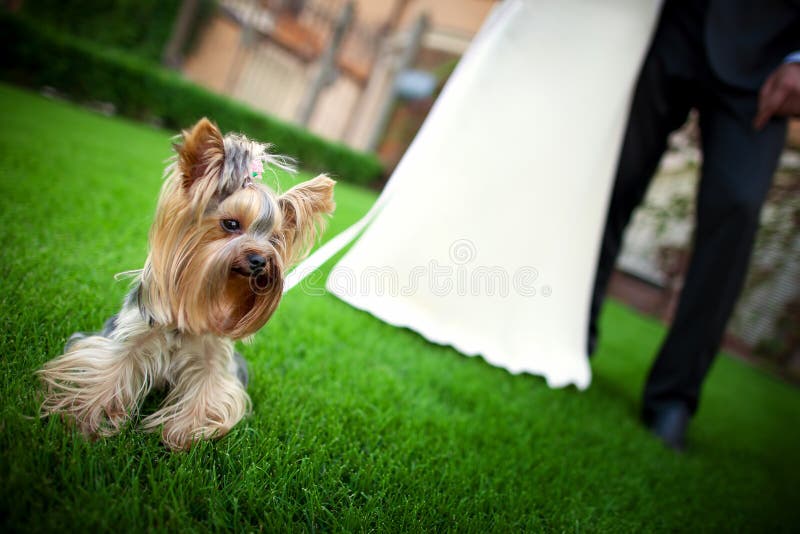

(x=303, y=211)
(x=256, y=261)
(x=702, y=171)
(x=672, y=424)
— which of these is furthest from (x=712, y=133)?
(x=256, y=261)

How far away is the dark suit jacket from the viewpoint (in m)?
2.59

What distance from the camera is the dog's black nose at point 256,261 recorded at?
1389 millimetres

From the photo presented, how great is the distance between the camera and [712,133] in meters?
2.76

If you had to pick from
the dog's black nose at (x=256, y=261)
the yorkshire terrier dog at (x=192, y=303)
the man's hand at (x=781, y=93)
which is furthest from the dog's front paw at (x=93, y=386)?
the man's hand at (x=781, y=93)

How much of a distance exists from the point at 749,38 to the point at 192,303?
3.30m

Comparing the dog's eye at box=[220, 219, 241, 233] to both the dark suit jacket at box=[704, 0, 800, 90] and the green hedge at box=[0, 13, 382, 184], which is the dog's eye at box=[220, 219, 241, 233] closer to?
the dark suit jacket at box=[704, 0, 800, 90]

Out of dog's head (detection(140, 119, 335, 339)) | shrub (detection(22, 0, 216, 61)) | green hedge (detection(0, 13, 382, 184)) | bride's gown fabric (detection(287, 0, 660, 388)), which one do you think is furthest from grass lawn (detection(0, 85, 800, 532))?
shrub (detection(22, 0, 216, 61))

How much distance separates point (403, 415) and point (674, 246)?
36.0 feet

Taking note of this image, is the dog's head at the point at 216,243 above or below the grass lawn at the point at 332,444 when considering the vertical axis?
above

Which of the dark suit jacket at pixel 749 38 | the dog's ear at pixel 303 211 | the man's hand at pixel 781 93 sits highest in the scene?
the dark suit jacket at pixel 749 38

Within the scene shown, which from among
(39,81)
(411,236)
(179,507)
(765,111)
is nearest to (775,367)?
(765,111)

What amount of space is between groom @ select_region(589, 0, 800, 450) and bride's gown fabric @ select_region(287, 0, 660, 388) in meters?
0.18

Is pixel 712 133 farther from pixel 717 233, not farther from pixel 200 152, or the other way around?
pixel 200 152

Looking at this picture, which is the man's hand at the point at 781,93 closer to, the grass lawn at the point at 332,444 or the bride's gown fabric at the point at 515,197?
the bride's gown fabric at the point at 515,197
